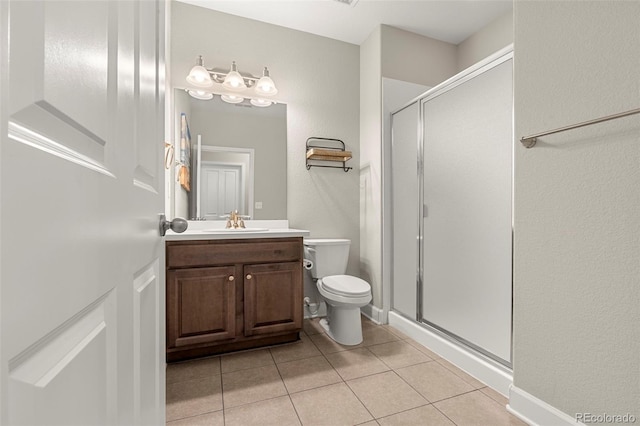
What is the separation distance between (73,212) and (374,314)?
2563 millimetres

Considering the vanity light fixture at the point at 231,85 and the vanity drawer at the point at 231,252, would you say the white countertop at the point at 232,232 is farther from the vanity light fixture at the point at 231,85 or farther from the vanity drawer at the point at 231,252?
the vanity light fixture at the point at 231,85

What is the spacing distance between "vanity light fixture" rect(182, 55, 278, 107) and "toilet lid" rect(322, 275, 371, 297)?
1.60m

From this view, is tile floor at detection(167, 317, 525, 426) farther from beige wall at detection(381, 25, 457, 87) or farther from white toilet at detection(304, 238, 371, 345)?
beige wall at detection(381, 25, 457, 87)

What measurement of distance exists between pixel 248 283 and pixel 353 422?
1.01 metres

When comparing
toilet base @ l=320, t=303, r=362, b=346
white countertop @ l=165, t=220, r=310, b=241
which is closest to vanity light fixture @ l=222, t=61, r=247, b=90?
white countertop @ l=165, t=220, r=310, b=241

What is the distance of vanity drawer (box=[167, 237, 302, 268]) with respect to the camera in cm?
181

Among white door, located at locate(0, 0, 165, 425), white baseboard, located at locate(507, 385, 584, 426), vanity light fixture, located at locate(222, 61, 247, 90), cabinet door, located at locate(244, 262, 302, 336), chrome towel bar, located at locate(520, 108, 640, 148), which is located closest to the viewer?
white door, located at locate(0, 0, 165, 425)

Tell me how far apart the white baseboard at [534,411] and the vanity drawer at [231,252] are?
142 centimetres

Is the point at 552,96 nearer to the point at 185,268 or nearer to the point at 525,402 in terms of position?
the point at 525,402

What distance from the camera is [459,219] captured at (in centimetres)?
195

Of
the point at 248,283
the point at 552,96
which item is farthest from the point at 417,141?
the point at 248,283

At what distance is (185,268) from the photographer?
5.98 ft

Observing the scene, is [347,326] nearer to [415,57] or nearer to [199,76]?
[199,76]

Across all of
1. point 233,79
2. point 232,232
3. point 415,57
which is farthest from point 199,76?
point 415,57
